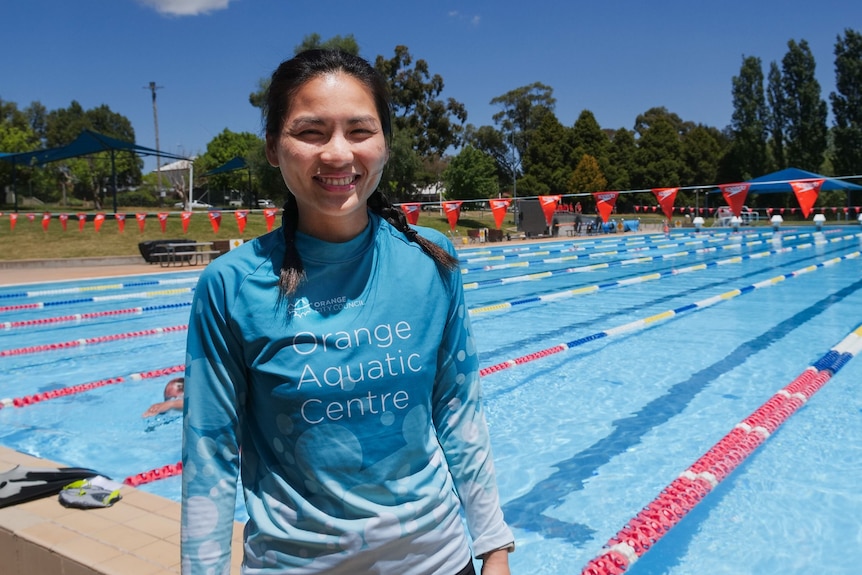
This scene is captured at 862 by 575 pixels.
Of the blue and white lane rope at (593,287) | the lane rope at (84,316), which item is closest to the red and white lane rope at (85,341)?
the lane rope at (84,316)

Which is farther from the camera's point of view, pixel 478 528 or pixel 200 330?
pixel 478 528

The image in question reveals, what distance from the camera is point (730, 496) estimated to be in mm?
3947

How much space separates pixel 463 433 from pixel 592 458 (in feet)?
11.7

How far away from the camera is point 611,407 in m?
5.71

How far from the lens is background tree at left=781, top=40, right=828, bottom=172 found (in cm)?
4266

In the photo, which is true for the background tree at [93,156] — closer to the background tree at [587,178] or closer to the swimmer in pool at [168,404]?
the background tree at [587,178]

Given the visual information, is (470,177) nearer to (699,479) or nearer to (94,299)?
(94,299)

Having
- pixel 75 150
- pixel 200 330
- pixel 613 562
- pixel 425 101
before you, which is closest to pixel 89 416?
pixel 613 562

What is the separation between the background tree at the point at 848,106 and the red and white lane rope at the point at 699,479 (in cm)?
4086

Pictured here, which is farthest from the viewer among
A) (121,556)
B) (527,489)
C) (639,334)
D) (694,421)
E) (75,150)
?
(75,150)

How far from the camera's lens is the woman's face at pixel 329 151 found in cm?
123

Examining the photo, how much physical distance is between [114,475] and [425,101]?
4618cm

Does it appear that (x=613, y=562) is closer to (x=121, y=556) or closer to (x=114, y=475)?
(x=121, y=556)

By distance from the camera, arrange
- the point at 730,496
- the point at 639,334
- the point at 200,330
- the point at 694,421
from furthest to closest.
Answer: the point at 639,334, the point at 694,421, the point at 730,496, the point at 200,330
